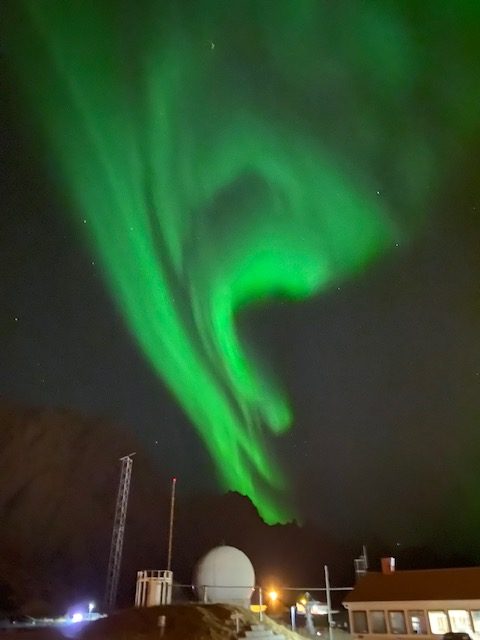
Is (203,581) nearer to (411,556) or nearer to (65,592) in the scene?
(65,592)

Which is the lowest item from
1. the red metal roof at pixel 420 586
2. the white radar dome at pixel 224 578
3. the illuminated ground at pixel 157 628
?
the illuminated ground at pixel 157 628

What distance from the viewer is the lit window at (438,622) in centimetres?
3791

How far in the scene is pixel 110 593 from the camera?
65.1m

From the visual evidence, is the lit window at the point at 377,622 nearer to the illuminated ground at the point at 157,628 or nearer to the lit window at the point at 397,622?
the lit window at the point at 397,622

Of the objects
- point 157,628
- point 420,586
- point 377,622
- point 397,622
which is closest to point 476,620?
point 420,586

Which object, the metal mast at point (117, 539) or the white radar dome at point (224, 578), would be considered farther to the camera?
the metal mast at point (117, 539)

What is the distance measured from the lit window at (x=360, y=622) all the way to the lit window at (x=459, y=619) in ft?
21.8

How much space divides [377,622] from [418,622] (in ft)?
11.2

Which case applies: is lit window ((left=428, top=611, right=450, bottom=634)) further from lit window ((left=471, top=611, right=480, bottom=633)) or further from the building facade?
lit window ((left=471, top=611, right=480, bottom=633))

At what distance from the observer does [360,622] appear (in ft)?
138

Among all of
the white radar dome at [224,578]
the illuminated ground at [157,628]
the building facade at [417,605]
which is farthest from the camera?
the white radar dome at [224,578]

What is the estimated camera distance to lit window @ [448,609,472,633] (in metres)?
37.5

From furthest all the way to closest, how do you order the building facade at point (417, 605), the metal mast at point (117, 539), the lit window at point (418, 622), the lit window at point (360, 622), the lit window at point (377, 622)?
the metal mast at point (117, 539), the lit window at point (360, 622), the lit window at point (377, 622), the lit window at point (418, 622), the building facade at point (417, 605)

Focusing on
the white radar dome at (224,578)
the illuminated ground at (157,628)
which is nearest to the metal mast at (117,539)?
the white radar dome at (224,578)
